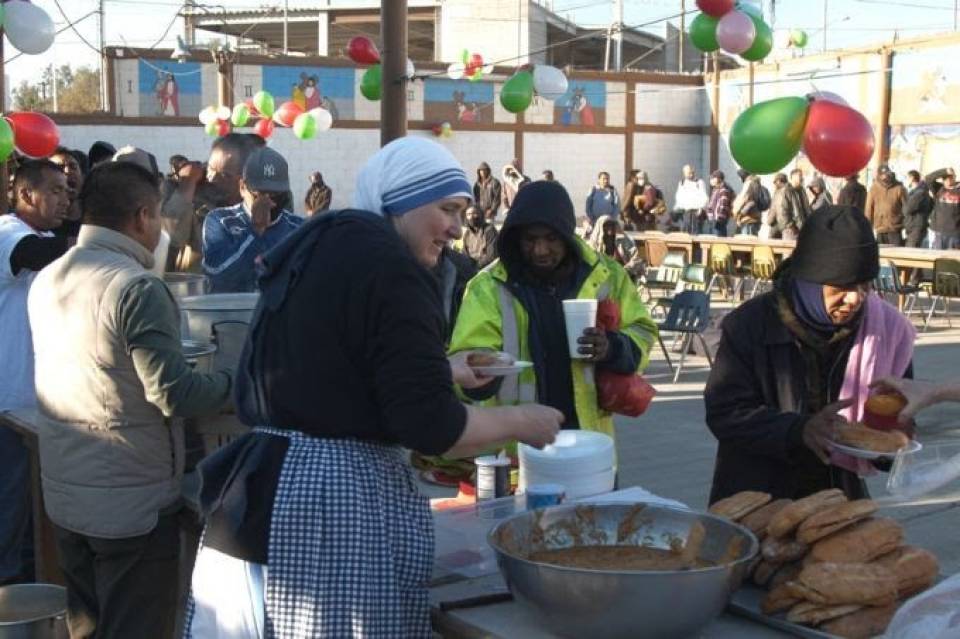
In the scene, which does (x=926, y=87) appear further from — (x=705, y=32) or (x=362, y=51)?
(x=705, y=32)

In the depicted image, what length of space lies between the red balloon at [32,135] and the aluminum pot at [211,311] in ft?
13.9

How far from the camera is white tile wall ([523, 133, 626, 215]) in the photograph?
28656 mm

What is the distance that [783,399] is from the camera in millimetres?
3010

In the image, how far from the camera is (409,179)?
83.6 inches

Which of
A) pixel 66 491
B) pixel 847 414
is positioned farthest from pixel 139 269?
pixel 847 414

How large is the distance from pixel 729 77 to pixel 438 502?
90.6ft

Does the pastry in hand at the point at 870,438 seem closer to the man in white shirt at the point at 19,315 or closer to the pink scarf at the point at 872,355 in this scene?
the pink scarf at the point at 872,355

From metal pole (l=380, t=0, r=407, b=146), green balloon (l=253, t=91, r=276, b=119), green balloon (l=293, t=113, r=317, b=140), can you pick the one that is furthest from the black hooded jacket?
green balloon (l=253, t=91, r=276, b=119)

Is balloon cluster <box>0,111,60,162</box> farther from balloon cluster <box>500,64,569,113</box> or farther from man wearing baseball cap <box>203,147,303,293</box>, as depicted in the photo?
balloon cluster <box>500,64,569,113</box>

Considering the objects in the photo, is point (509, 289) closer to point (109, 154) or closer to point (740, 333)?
point (740, 333)

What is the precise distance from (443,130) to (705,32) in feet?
56.3

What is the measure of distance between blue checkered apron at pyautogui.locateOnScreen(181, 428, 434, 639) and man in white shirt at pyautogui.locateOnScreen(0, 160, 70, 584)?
2.41m

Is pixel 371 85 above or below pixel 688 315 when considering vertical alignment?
above

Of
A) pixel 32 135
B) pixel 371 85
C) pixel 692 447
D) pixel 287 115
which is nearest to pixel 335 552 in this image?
pixel 692 447
